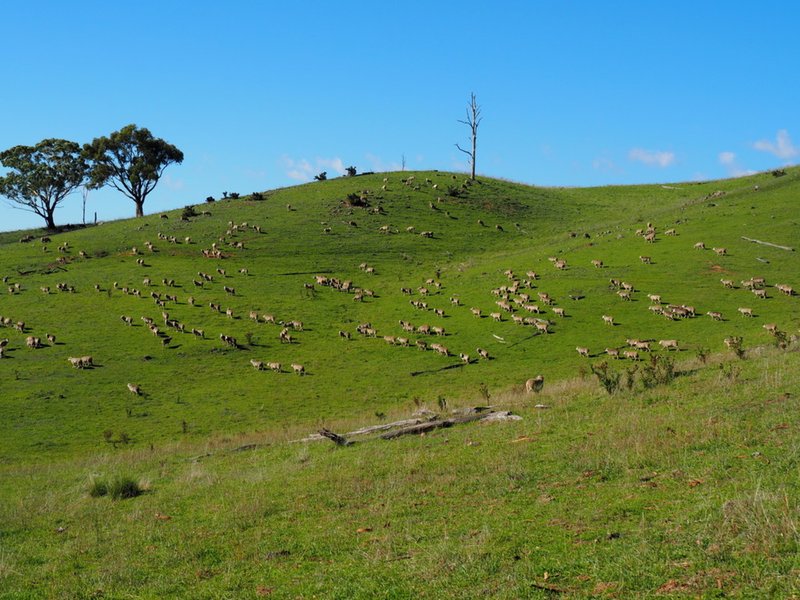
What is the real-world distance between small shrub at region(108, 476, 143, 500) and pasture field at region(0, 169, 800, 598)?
398mm

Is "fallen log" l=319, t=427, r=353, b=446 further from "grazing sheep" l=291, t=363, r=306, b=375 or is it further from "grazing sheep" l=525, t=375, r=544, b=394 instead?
"grazing sheep" l=291, t=363, r=306, b=375

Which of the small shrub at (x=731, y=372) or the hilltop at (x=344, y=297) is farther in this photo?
the hilltop at (x=344, y=297)

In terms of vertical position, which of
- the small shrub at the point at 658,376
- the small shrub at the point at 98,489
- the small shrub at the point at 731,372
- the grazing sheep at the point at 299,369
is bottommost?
the small shrub at the point at 98,489

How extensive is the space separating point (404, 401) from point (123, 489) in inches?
762

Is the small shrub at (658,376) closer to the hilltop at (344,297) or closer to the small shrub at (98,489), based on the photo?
the hilltop at (344,297)

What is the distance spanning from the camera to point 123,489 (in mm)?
21812

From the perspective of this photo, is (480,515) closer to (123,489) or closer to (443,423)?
(443,423)

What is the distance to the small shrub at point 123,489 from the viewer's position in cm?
2166

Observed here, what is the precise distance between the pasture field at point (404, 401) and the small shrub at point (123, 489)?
0.40m

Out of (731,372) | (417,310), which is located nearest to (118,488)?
(731,372)

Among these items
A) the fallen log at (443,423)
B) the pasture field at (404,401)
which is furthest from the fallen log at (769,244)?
the fallen log at (443,423)

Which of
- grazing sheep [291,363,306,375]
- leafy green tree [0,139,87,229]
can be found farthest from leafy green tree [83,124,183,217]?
grazing sheep [291,363,306,375]

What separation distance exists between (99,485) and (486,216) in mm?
72468

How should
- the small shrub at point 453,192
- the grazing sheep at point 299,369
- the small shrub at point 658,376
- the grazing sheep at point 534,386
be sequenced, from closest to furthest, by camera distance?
the small shrub at point 658,376 < the grazing sheep at point 534,386 < the grazing sheep at point 299,369 < the small shrub at point 453,192
